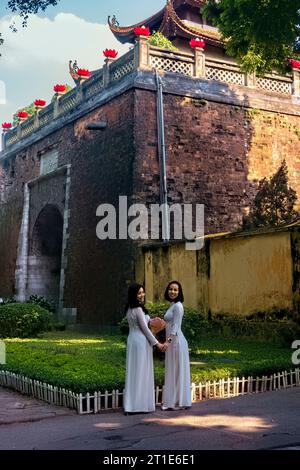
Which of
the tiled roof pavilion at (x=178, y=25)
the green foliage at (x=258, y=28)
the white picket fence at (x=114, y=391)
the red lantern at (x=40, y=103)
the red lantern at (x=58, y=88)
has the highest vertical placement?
the tiled roof pavilion at (x=178, y=25)

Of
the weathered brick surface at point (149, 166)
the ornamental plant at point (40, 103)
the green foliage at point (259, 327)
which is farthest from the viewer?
the ornamental plant at point (40, 103)

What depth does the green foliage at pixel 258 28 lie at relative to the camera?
1045 centimetres

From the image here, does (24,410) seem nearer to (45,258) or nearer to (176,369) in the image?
(176,369)

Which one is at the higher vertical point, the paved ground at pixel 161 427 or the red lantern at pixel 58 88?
the red lantern at pixel 58 88

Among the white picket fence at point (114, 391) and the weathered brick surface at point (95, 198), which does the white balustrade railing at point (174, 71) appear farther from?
the white picket fence at point (114, 391)

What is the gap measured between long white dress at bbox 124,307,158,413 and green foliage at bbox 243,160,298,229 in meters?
→ 9.98

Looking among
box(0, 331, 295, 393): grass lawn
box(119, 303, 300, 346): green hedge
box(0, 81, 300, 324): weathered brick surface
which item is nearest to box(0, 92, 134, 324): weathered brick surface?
box(0, 81, 300, 324): weathered brick surface

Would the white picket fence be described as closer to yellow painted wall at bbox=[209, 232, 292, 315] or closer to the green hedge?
the green hedge

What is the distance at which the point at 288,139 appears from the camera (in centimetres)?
1747

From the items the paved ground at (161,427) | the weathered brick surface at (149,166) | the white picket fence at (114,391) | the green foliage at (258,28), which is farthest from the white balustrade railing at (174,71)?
the paved ground at (161,427)

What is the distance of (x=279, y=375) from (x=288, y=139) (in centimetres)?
1146

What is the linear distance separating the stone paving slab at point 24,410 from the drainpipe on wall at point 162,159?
27.6 ft

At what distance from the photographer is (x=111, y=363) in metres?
8.16
